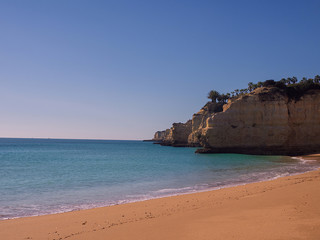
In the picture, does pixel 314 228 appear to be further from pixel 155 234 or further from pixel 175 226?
pixel 155 234

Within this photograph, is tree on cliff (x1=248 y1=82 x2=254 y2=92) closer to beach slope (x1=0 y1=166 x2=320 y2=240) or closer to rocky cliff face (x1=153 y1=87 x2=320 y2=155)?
rocky cliff face (x1=153 y1=87 x2=320 y2=155)

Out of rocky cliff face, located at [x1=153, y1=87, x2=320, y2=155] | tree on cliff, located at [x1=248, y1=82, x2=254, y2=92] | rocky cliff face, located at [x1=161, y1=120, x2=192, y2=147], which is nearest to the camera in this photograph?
rocky cliff face, located at [x1=153, y1=87, x2=320, y2=155]

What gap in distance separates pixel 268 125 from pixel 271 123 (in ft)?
2.02

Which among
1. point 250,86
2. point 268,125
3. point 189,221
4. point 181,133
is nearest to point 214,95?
point 250,86

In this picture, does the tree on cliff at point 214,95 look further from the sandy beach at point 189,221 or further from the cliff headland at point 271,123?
the sandy beach at point 189,221

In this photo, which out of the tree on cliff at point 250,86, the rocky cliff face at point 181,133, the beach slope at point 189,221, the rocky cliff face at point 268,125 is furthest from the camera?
the rocky cliff face at point 181,133

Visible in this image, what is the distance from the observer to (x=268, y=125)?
44219 millimetres

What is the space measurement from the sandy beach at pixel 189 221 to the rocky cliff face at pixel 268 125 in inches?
1413

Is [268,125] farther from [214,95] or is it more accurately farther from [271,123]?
[214,95]

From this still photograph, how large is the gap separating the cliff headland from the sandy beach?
3590 centimetres

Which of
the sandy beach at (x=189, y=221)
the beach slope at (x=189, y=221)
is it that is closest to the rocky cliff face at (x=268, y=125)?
the beach slope at (x=189, y=221)

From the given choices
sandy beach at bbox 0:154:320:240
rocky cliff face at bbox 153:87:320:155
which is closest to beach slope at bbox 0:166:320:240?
sandy beach at bbox 0:154:320:240

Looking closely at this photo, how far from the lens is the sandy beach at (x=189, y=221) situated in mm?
6271

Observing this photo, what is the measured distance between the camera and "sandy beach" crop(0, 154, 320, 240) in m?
6.27
